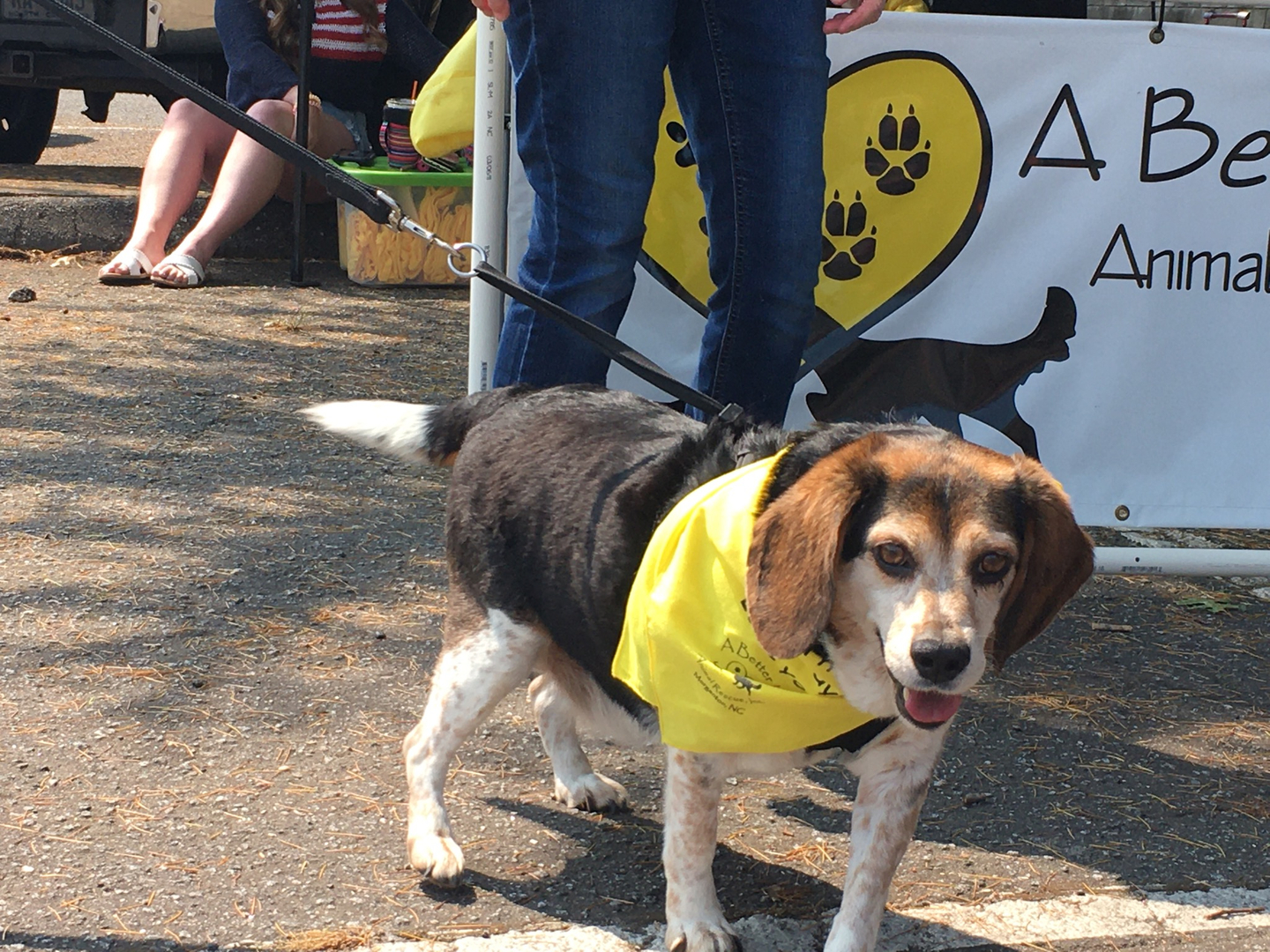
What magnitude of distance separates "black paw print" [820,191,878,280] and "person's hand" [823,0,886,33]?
0.71 meters

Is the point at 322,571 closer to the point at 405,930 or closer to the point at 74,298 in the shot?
the point at 405,930

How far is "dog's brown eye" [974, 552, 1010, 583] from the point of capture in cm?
212

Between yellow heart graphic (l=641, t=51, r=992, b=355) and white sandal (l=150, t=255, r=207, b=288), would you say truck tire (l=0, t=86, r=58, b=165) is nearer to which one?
white sandal (l=150, t=255, r=207, b=288)

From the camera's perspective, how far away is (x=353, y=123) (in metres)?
7.70

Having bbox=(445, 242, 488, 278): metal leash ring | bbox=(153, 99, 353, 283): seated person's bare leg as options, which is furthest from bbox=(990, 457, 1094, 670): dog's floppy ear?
bbox=(153, 99, 353, 283): seated person's bare leg

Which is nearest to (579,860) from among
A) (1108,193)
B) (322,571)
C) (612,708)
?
(612,708)

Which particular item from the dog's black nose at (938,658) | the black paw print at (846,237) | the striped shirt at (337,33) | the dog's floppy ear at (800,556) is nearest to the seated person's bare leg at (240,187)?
the striped shirt at (337,33)

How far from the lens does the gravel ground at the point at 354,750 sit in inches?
99.2

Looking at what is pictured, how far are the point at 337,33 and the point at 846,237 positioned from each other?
14.5 ft

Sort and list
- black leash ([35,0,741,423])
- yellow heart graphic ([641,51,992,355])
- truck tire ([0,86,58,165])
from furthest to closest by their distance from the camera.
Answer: truck tire ([0,86,58,165]) → yellow heart graphic ([641,51,992,355]) → black leash ([35,0,741,423])

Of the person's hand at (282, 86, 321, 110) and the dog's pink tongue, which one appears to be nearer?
the dog's pink tongue

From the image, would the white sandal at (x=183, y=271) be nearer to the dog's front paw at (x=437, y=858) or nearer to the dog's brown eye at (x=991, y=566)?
the dog's front paw at (x=437, y=858)

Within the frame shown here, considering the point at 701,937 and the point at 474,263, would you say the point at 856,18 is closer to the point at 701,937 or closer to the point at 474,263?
the point at 474,263

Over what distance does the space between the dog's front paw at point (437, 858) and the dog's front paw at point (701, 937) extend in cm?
40
